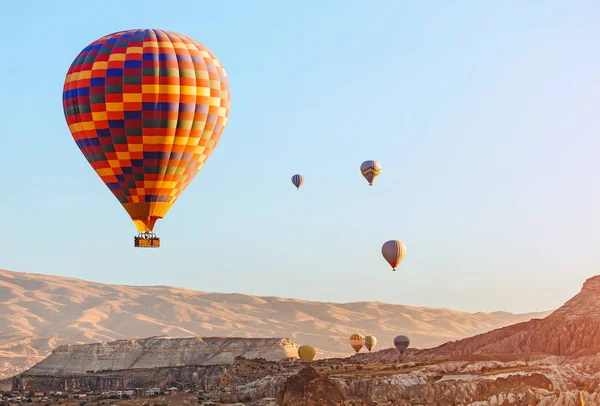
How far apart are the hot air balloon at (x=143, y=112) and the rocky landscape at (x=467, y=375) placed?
31547mm

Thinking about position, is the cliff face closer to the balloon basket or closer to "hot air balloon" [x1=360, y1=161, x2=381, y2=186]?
"hot air balloon" [x1=360, y1=161, x2=381, y2=186]

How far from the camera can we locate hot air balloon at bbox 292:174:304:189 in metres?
169

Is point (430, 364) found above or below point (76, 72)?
below

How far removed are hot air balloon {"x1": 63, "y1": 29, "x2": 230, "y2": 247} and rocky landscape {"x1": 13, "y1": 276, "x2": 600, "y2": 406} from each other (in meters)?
31.5

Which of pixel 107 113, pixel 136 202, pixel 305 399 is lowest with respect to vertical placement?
pixel 305 399

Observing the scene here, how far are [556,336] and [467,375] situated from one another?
102 ft

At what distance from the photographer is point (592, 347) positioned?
154 meters

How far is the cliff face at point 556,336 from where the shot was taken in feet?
517

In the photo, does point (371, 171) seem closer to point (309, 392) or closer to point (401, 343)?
point (401, 343)

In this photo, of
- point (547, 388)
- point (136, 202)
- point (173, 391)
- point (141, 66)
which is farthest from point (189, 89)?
point (173, 391)

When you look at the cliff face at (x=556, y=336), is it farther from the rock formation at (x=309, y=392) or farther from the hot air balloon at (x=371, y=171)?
the rock formation at (x=309, y=392)

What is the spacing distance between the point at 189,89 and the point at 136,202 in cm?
1058

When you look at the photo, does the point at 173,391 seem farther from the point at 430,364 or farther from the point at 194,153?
the point at 194,153

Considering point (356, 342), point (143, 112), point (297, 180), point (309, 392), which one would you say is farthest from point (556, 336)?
point (143, 112)
